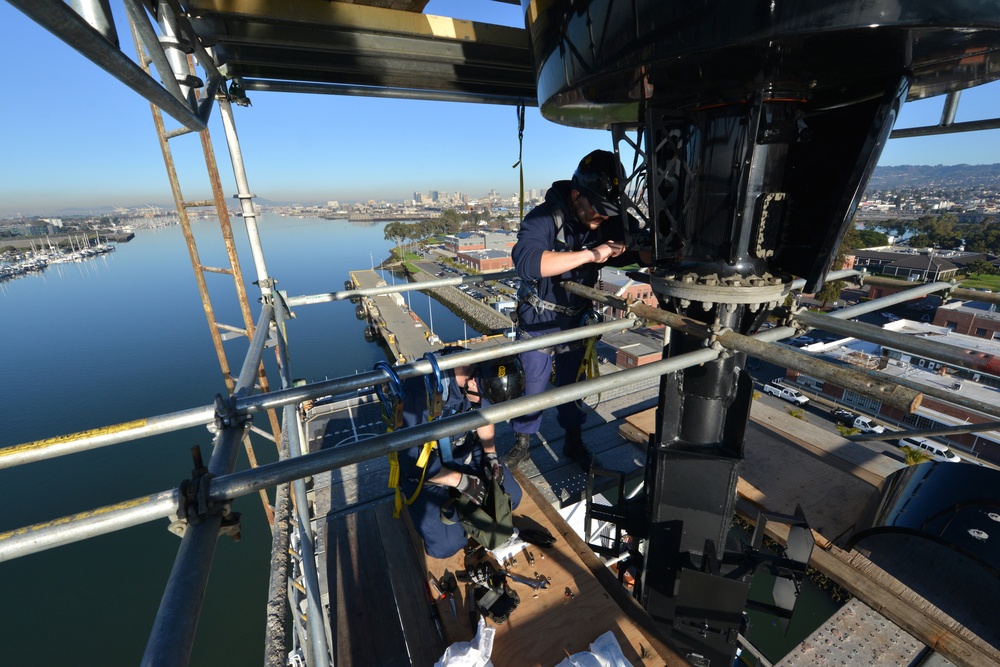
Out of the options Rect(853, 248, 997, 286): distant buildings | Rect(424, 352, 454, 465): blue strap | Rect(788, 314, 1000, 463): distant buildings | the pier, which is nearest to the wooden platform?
Rect(424, 352, 454, 465): blue strap

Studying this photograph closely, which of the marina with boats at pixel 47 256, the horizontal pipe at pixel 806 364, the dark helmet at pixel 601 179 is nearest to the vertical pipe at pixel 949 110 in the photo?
the dark helmet at pixel 601 179

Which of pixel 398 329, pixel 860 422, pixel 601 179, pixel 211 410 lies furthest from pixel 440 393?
pixel 398 329

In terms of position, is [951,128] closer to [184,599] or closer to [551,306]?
[551,306]

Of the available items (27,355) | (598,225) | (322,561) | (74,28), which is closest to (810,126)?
(598,225)

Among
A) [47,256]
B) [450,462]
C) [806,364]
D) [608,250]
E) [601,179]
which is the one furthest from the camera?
[47,256]

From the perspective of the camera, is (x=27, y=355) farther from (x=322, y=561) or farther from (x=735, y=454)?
(x=735, y=454)

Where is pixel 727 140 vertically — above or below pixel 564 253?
above

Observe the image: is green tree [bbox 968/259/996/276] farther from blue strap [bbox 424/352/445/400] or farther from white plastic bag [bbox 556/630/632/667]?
blue strap [bbox 424/352/445/400]
